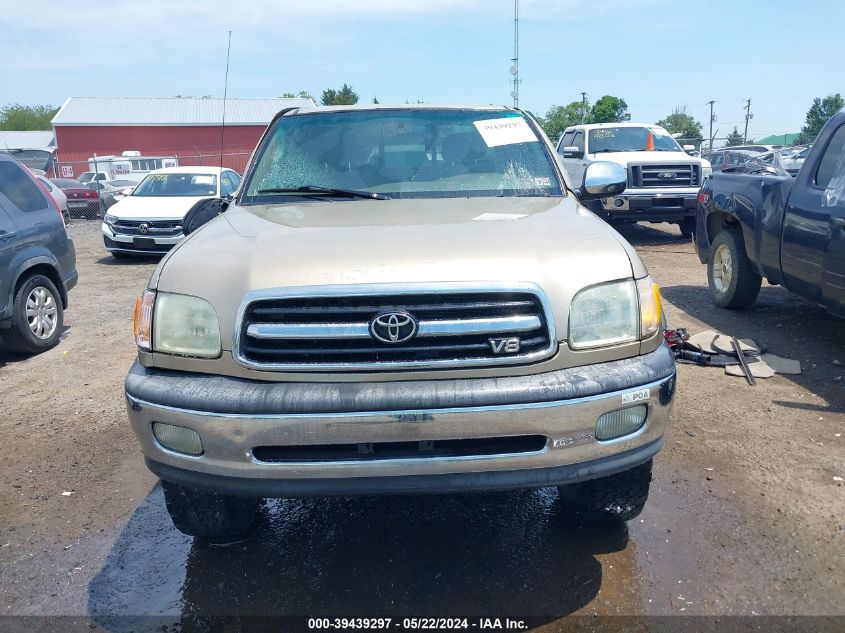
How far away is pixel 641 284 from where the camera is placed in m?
2.67

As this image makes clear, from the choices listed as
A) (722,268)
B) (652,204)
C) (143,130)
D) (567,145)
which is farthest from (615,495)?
(143,130)

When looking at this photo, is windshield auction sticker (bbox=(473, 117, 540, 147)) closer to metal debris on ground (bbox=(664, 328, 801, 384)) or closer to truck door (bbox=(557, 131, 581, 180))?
metal debris on ground (bbox=(664, 328, 801, 384))

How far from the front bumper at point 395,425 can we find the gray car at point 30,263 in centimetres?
450

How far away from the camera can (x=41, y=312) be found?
656cm

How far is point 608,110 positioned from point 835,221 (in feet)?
166

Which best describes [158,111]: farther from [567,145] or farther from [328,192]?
[328,192]

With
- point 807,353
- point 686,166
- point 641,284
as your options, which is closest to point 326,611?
point 641,284

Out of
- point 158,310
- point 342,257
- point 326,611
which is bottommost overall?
point 326,611

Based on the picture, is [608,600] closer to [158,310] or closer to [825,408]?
[158,310]

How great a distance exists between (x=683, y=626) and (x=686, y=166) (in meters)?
10.8

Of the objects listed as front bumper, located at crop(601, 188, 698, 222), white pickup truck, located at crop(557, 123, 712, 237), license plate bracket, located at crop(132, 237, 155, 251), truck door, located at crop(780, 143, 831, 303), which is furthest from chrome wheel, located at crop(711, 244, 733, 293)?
license plate bracket, located at crop(132, 237, 155, 251)

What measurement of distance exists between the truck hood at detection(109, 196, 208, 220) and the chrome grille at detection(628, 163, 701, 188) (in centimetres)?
748

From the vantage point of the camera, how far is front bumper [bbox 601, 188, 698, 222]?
1170 cm

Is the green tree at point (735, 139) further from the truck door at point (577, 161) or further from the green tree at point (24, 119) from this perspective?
the green tree at point (24, 119)
